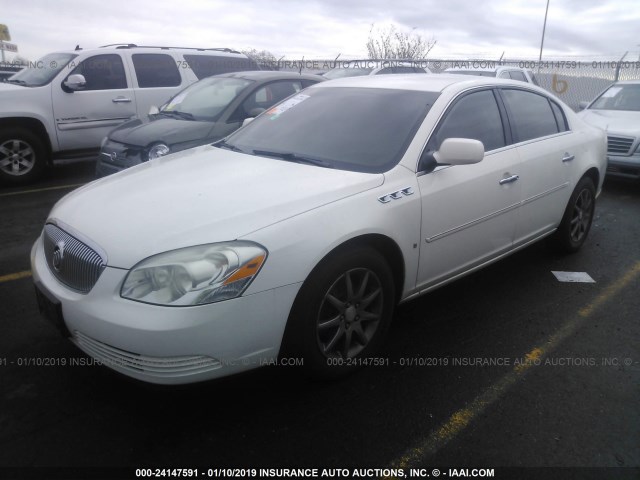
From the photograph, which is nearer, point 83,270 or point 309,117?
point 83,270

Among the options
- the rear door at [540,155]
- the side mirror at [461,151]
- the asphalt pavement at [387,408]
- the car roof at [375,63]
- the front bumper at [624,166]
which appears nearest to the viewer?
the asphalt pavement at [387,408]

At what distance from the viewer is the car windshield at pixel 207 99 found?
21.0 feet

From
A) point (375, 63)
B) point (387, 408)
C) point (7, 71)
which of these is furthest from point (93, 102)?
point (375, 63)

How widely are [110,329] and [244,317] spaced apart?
57 centimetres

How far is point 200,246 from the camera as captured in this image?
2293 mm

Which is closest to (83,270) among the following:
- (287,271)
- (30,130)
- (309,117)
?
(287,271)

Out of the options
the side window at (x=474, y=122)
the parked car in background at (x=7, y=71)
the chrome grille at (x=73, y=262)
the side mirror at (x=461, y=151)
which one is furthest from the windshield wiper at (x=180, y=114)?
the side mirror at (x=461, y=151)

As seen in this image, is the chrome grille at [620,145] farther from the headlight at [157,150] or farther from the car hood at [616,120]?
the headlight at [157,150]

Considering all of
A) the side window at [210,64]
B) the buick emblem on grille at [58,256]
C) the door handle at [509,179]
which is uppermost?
the side window at [210,64]

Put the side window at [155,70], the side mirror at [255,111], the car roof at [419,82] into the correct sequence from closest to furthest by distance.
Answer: the car roof at [419,82] < the side mirror at [255,111] < the side window at [155,70]

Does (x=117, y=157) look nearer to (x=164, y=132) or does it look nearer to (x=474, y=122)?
(x=164, y=132)

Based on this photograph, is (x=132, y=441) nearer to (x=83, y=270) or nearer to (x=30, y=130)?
(x=83, y=270)

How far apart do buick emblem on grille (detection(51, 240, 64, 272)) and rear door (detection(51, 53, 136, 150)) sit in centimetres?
566

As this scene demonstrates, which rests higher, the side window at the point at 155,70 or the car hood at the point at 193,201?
the side window at the point at 155,70
